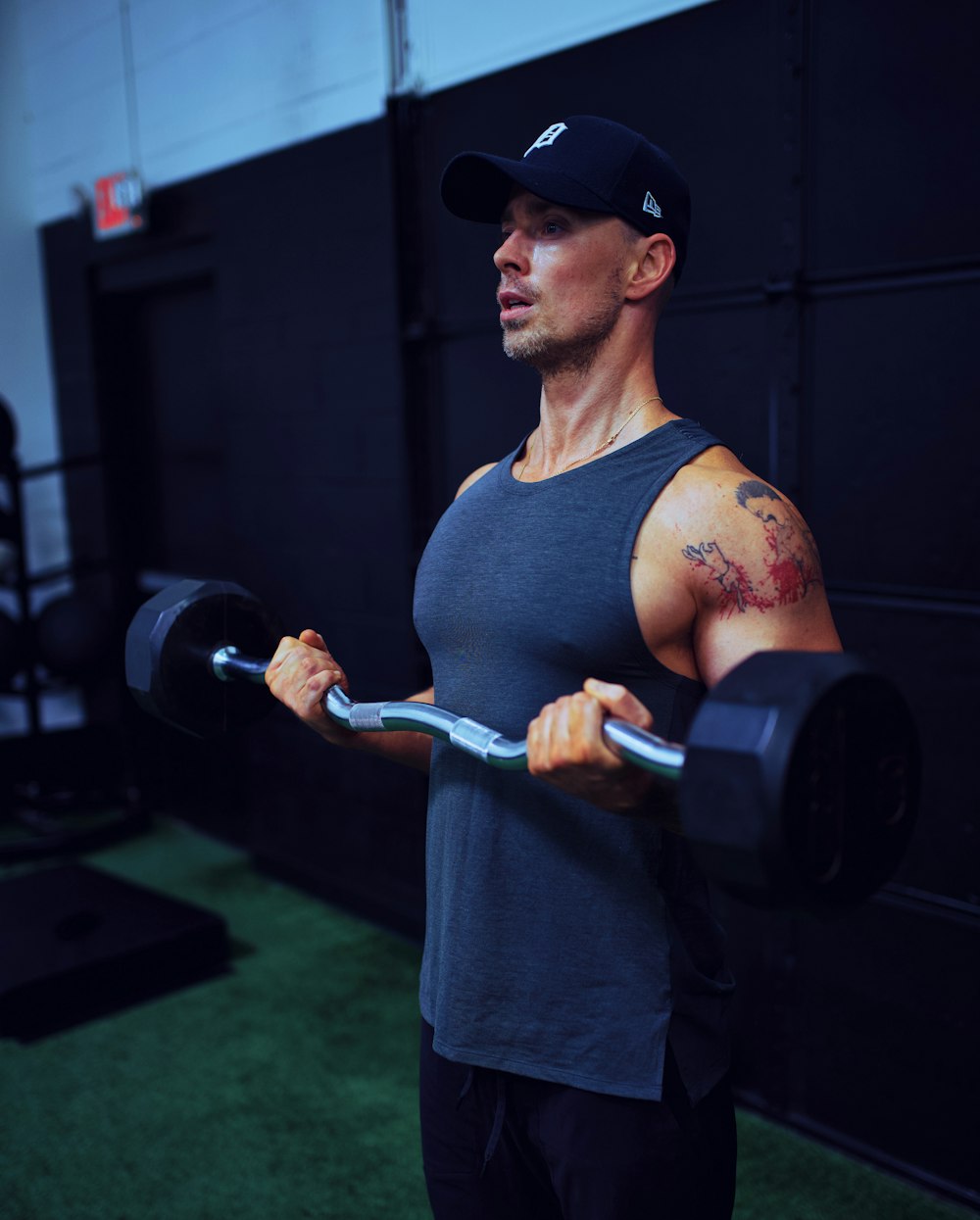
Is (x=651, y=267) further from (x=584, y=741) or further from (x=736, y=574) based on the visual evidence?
(x=584, y=741)

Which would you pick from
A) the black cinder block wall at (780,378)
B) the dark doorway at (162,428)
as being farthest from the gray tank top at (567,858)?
the dark doorway at (162,428)

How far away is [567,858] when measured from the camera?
1.14m

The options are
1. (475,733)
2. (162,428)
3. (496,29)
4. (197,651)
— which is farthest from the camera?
(162,428)

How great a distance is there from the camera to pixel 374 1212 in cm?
203

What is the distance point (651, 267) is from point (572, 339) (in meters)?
0.11

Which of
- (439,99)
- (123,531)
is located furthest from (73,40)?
(439,99)

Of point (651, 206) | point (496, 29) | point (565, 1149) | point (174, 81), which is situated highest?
point (174, 81)

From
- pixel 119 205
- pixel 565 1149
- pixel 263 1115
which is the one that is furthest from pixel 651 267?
pixel 119 205

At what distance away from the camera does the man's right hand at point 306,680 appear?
4.09 ft

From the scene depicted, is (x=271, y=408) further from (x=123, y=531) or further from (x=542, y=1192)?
(x=542, y=1192)

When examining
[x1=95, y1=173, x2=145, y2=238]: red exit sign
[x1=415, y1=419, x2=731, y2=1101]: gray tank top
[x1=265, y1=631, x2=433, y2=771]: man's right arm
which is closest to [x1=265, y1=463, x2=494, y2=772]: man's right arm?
[x1=265, y1=631, x2=433, y2=771]: man's right arm

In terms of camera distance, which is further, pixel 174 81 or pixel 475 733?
pixel 174 81

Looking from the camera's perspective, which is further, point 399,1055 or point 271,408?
point 271,408

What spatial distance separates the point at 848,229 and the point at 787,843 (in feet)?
4.87
